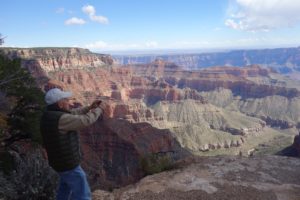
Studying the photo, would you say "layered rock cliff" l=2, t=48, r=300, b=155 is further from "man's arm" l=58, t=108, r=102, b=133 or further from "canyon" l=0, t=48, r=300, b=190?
"man's arm" l=58, t=108, r=102, b=133

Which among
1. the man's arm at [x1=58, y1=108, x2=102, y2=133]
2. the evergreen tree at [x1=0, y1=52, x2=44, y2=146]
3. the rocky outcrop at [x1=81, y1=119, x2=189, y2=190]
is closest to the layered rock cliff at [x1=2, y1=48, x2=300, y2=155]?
the rocky outcrop at [x1=81, y1=119, x2=189, y2=190]

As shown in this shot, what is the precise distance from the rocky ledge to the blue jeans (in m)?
2.86

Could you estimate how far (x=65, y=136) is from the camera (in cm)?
637

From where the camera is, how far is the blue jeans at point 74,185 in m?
6.63

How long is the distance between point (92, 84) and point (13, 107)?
344ft

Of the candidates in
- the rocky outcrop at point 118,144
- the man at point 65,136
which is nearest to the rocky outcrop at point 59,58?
the rocky outcrop at point 118,144

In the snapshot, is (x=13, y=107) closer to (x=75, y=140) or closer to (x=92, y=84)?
(x=75, y=140)

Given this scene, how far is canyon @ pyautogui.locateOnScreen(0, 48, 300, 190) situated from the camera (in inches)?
1829

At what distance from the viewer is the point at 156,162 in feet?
42.6

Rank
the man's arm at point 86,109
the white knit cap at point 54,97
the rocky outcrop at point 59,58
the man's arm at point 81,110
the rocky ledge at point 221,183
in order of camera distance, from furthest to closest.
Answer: the rocky outcrop at point 59,58, the rocky ledge at point 221,183, the man's arm at point 81,110, the man's arm at point 86,109, the white knit cap at point 54,97

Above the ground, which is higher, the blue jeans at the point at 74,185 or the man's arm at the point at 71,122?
the man's arm at the point at 71,122

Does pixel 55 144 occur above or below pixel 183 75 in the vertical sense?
above

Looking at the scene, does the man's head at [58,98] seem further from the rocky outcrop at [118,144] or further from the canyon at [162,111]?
the rocky outcrop at [118,144]

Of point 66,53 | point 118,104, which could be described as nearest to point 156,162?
point 118,104
